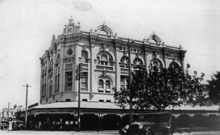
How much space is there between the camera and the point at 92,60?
1553 inches

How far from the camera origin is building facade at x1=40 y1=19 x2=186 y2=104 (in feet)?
127

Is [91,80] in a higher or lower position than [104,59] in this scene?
lower

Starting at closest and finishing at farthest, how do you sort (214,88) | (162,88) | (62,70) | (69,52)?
(162,88) < (214,88) < (62,70) < (69,52)

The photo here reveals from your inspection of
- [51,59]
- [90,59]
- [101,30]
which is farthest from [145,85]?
[51,59]

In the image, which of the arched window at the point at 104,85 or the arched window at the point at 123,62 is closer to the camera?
the arched window at the point at 104,85

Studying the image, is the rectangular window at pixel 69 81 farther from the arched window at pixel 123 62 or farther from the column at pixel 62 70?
the arched window at pixel 123 62

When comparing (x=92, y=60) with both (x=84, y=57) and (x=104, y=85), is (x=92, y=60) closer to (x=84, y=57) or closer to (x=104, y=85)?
(x=84, y=57)

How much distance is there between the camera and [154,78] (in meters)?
30.2

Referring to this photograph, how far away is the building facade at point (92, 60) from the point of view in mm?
38719

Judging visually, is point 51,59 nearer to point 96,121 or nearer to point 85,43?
point 85,43

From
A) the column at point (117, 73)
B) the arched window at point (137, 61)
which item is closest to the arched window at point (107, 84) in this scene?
the column at point (117, 73)

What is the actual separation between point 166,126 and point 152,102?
37.9ft

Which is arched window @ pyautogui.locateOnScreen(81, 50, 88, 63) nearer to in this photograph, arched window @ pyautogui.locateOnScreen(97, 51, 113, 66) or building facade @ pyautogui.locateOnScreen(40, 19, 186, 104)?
building facade @ pyautogui.locateOnScreen(40, 19, 186, 104)

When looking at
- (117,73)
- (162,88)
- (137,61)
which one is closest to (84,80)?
(117,73)
